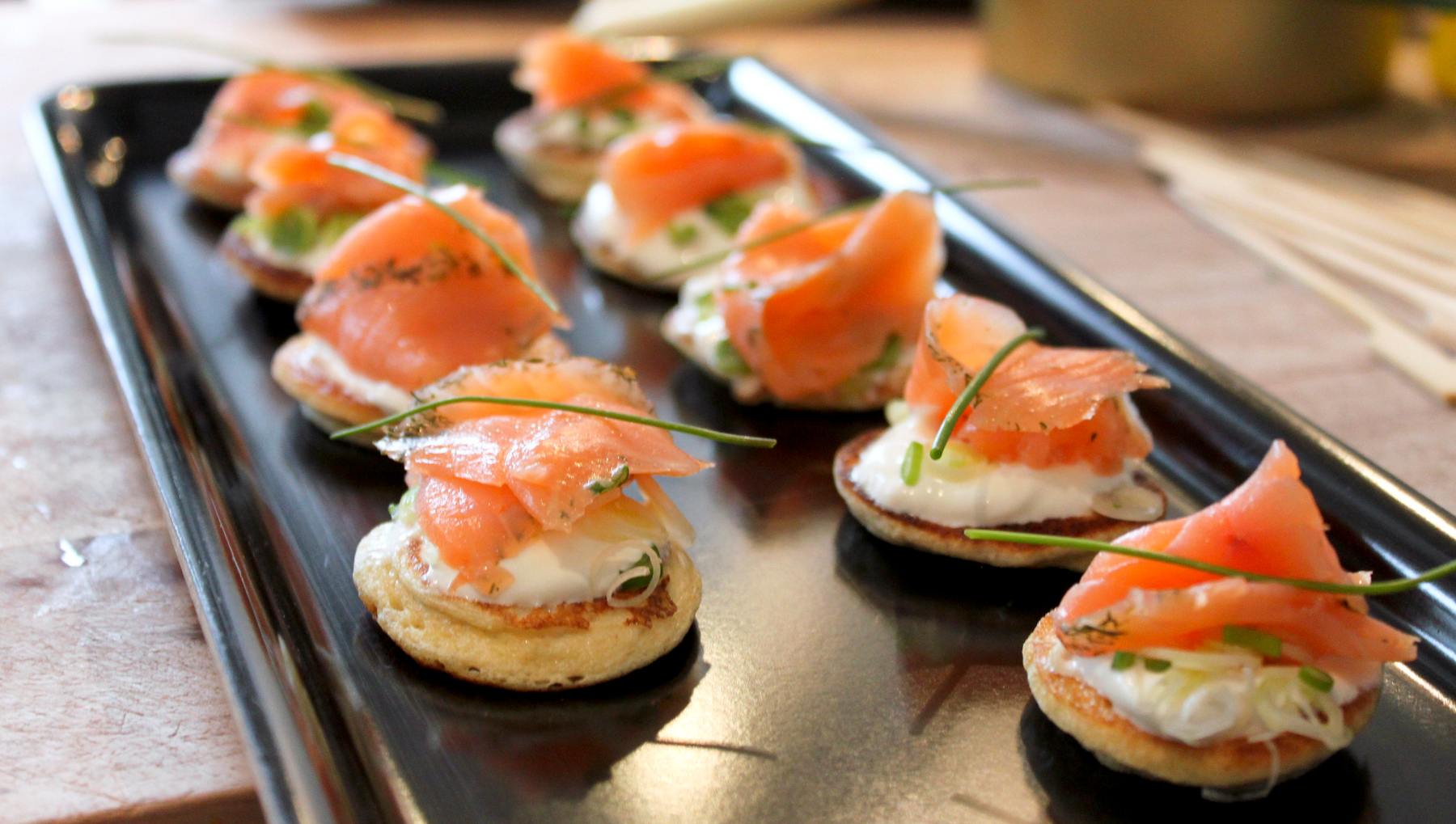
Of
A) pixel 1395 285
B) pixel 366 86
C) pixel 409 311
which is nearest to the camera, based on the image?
pixel 409 311

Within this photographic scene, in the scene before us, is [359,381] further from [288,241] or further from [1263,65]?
[1263,65]

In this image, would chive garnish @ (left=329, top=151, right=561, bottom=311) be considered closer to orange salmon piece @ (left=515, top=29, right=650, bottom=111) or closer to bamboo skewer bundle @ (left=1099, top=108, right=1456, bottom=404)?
orange salmon piece @ (left=515, top=29, right=650, bottom=111)

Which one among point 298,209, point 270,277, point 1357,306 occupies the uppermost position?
point 1357,306

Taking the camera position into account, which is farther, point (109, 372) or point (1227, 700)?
point (109, 372)

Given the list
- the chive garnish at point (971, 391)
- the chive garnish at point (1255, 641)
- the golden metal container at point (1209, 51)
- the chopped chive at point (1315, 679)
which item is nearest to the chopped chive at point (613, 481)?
the chive garnish at point (971, 391)

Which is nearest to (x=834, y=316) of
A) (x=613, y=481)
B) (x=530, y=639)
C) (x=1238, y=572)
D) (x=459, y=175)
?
(x=613, y=481)

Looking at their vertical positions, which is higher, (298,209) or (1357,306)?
(1357,306)

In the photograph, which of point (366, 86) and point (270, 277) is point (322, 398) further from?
point (366, 86)

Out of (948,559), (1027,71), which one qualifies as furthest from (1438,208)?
(948,559)

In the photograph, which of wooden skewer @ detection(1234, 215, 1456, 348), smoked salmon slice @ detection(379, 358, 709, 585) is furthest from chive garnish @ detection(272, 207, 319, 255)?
wooden skewer @ detection(1234, 215, 1456, 348)
